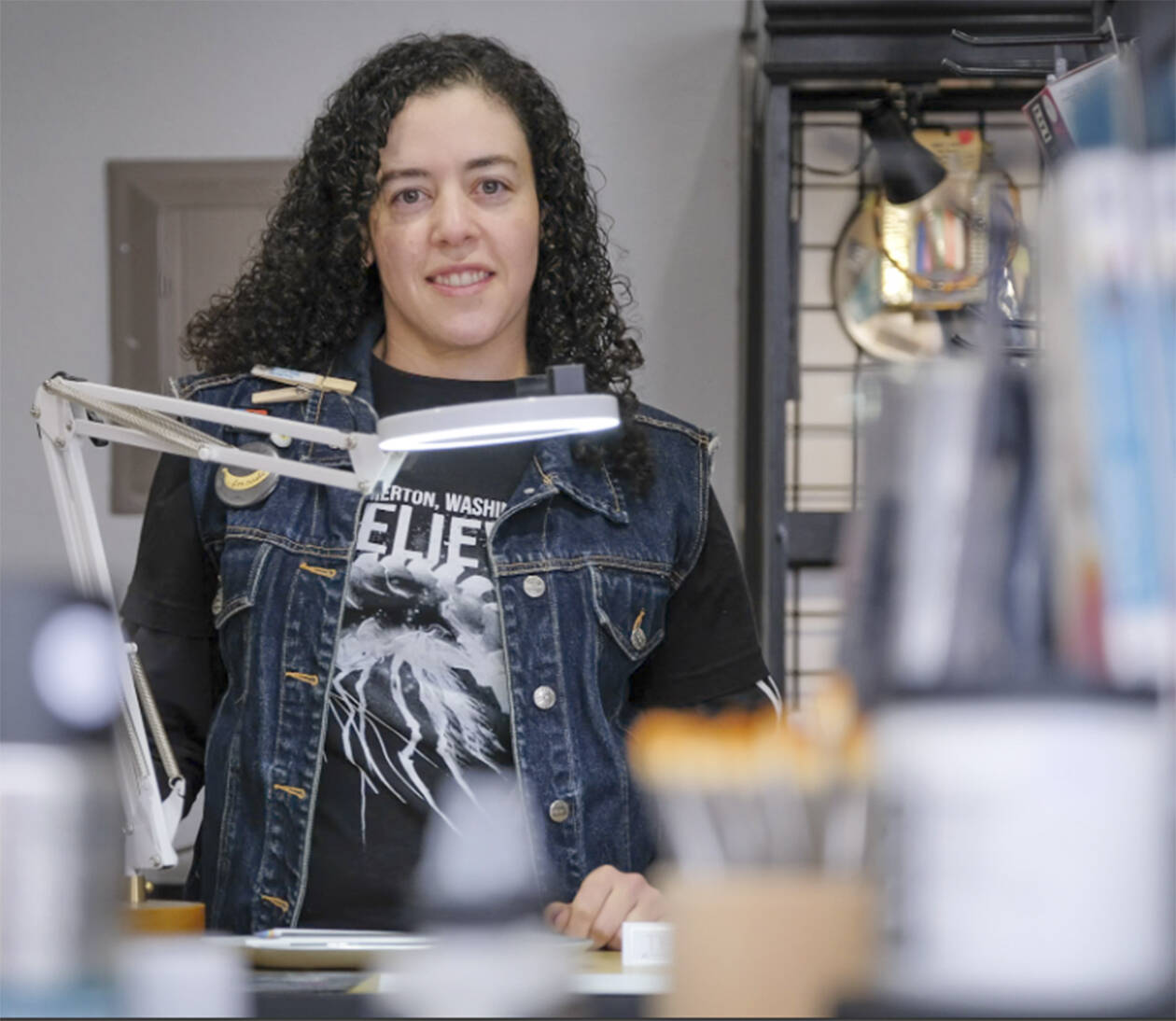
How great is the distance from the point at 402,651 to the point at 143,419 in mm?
406

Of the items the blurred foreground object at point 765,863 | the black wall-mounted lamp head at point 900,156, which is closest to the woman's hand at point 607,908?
the blurred foreground object at point 765,863

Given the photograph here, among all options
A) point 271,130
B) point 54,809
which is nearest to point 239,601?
point 54,809

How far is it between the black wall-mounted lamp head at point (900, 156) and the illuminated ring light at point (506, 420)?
1.68 metres

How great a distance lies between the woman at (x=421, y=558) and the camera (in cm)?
146

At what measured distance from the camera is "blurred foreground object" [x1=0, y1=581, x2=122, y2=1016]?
21.6 inches

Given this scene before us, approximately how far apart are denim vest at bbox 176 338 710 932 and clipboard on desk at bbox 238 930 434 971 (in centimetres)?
42

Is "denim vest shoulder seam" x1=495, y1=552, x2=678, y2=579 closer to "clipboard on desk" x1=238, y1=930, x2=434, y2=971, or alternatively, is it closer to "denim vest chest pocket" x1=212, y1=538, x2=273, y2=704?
"denim vest chest pocket" x1=212, y1=538, x2=273, y2=704

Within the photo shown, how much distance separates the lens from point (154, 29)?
9.72 feet

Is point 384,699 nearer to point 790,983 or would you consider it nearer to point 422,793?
point 422,793

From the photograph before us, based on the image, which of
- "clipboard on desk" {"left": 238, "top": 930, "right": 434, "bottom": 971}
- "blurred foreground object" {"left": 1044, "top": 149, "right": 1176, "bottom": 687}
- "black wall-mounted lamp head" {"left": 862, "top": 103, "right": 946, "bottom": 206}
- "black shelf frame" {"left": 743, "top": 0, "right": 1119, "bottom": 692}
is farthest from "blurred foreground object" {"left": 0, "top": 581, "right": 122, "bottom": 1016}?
"black wall-mounted lamp head" {"left": 862, "top": 103, "right": 946, "bottom": 206}

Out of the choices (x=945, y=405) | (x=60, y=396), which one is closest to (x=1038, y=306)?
(x=945, y=405)

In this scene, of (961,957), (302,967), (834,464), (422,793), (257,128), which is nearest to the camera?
(961,957)

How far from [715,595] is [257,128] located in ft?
5.44

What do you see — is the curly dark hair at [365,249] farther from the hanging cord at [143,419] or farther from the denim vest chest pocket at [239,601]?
the hanging cord at [143,419]
